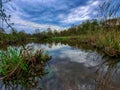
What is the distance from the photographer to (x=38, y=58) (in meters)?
8.91

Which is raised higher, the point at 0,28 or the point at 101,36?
the point at 0,28

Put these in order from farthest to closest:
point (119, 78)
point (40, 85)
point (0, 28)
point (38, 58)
→ point (38, 58) < point (119, 78) < point (40, 85) < point (0, 28)

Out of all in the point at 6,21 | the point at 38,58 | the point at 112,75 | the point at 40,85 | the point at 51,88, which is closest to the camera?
the point at 6,21

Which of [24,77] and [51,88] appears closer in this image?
[51,88]

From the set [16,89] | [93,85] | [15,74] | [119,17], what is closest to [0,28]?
[16,89]

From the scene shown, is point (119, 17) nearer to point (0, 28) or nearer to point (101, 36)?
point (101, 36)

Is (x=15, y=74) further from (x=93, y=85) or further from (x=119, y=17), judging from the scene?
(x=119, y=17)

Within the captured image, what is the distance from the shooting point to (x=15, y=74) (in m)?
6.58

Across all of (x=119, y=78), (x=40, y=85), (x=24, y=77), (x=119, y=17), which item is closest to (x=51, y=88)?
(x=40, y=85)

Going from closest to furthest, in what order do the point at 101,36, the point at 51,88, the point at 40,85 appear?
the point at 51,88, the point at 40,85, the point at 101,36

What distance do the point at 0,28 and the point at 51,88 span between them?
220 centimetres

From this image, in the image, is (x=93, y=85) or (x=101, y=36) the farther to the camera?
(x=101, y=36)

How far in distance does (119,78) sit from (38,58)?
392cm

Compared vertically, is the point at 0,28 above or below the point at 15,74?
above
